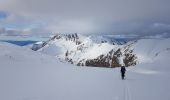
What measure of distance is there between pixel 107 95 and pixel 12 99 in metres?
6.42

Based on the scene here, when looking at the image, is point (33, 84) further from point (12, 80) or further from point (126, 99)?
point (126, 99)

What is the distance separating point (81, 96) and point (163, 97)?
5609 millimetres

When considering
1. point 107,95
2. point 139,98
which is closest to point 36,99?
point 107,95

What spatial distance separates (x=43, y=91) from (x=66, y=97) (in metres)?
2.90

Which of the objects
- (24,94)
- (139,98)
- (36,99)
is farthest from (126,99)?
(24,94)

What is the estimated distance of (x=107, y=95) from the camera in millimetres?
18203

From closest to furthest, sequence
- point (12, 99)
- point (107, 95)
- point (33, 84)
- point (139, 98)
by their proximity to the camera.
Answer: point (12, 99) < point (139, 98) < point (107, 95) < point (33, 84)

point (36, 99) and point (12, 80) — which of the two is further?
point (12, 80)

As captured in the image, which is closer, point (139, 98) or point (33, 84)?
point (139, 98)

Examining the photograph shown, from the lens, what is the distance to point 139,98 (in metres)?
17.1

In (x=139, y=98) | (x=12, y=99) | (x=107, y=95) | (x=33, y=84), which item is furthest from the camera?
(x=33, y=84)

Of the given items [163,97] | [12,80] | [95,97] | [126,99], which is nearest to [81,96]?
[95,97]

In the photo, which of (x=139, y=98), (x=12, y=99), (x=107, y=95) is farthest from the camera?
(x=107, y=95)

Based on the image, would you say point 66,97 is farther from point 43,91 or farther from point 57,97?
point 43,91
